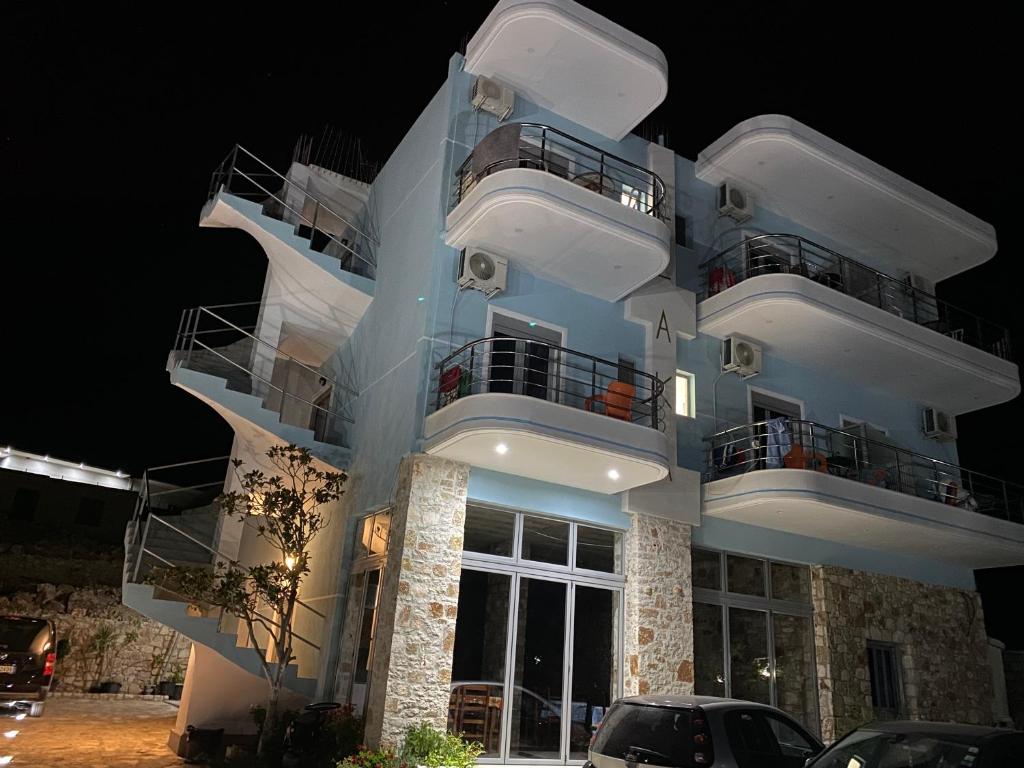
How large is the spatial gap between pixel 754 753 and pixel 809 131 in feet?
36.6

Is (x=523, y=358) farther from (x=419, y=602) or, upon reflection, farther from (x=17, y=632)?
(x=17, y=632)

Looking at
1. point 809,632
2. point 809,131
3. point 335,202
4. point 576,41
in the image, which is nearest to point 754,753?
point 809,632

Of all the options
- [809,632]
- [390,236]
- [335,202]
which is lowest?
[809,632]

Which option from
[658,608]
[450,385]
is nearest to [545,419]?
[450,385]

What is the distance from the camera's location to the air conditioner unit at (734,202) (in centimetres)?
1420

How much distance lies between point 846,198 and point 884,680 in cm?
880

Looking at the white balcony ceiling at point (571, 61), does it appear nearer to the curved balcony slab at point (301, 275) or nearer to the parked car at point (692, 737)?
the curved balcony slab at point (301, 275)

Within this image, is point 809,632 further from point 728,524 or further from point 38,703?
point 38,703

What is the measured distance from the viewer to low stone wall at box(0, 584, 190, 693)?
18.6 meters

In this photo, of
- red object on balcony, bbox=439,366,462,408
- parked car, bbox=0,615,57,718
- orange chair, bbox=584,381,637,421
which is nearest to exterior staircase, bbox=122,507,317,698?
parked car, bbox=0,615,57,718

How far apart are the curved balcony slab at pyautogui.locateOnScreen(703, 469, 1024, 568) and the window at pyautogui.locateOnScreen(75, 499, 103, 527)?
2211cm

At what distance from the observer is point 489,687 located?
972 centimetres

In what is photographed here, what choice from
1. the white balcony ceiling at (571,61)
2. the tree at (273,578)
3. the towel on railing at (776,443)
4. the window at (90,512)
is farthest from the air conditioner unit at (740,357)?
the window at (90,512)

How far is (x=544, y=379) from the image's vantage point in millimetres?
11148
